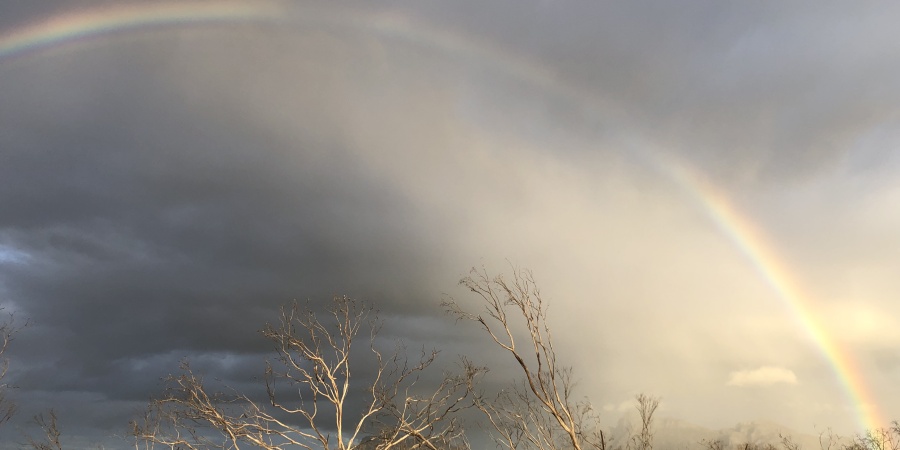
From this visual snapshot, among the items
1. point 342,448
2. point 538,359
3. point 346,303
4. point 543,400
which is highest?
point 346,303

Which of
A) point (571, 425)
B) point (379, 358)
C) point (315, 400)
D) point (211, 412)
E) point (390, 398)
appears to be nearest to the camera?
point (571, 425)

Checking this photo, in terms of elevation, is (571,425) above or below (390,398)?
below

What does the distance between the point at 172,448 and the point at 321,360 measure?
529cm

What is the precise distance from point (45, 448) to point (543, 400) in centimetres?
2707

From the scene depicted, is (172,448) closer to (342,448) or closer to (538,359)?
(342,448)

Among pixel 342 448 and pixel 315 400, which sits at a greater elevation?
pixel 315 400

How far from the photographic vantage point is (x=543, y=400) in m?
12.9

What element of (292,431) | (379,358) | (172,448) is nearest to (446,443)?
(379,358)

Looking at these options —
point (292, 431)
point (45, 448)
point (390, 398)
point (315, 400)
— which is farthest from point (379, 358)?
point (45, 448)

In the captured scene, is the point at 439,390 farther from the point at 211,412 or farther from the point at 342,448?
the point at 211,412

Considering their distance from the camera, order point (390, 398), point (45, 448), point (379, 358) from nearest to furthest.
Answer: point (390, 398), point (379, 358), point (45, 448)

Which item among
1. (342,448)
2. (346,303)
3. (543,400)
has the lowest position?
(342,448)

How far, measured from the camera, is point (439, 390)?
62.4 feet

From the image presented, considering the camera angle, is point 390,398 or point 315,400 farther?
point 390,398
